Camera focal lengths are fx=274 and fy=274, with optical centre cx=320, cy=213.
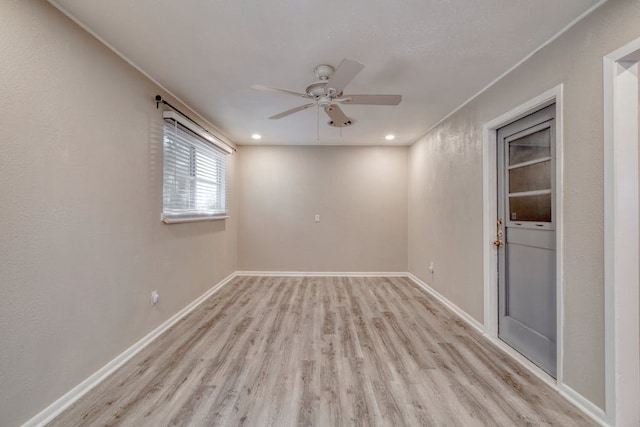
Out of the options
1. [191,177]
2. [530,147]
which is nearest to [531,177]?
[530,147]

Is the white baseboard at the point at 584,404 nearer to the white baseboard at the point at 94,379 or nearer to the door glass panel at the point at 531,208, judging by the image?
the door glass panel at the point at 531,208

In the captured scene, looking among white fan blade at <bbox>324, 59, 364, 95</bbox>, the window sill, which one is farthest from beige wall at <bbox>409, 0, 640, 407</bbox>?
the window sill

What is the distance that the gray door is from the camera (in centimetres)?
196

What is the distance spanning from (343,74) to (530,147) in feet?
5.27

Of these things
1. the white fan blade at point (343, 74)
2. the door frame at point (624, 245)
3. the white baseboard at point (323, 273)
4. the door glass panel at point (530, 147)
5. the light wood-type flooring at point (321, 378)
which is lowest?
the light wood-type flooring at point (321, 378)

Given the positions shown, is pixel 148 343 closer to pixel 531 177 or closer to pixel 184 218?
pixel 184 218

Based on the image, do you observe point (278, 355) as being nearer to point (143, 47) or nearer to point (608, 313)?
point (608, 313)

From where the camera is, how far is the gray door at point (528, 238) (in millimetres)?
1963

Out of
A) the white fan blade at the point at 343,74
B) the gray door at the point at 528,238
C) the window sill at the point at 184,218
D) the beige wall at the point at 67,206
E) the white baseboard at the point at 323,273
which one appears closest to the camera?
the beige wall at the point at 67,206

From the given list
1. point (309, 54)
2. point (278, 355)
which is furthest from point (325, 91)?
point (278, 355)

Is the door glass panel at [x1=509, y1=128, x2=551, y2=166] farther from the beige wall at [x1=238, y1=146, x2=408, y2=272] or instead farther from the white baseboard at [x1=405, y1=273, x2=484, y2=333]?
the beige wall at [x1=238, y1=146, x2=408, y2=272]

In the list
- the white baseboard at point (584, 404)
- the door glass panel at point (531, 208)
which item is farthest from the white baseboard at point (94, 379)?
the door glass panel at point (531, 208)

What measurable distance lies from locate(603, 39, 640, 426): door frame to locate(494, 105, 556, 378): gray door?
46cm

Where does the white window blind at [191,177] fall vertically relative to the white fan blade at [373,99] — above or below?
below
